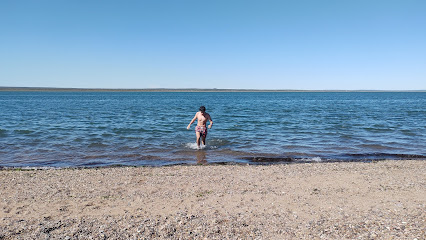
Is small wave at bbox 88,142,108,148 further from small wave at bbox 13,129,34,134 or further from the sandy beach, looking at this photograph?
small wave at bbox 13,129,34,134

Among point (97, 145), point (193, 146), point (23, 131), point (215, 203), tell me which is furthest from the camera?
point (23, 131)

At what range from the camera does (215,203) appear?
6773 millimetres

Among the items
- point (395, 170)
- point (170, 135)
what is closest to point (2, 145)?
point (170, 135)

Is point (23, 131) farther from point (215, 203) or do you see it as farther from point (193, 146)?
point (215, 203)

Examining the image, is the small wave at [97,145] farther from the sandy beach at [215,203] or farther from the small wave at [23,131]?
the small wave at [23,131]

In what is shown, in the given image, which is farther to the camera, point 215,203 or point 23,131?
point 23,131

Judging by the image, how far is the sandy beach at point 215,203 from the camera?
17.3 ft

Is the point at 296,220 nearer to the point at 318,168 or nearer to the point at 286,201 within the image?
the point at 286,201

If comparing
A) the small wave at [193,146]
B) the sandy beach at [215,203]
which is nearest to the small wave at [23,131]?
the sandy beach at [215,203]

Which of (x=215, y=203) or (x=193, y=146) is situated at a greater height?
(x=215, y=203)

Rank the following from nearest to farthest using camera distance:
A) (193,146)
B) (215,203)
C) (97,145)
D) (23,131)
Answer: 1. (215,203)
2. (193,146)
3. (97,145)
4. (23,131)

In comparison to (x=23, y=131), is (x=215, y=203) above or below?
above

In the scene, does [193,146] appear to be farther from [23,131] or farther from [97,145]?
[23,131]

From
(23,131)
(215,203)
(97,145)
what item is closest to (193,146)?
(97,145)
